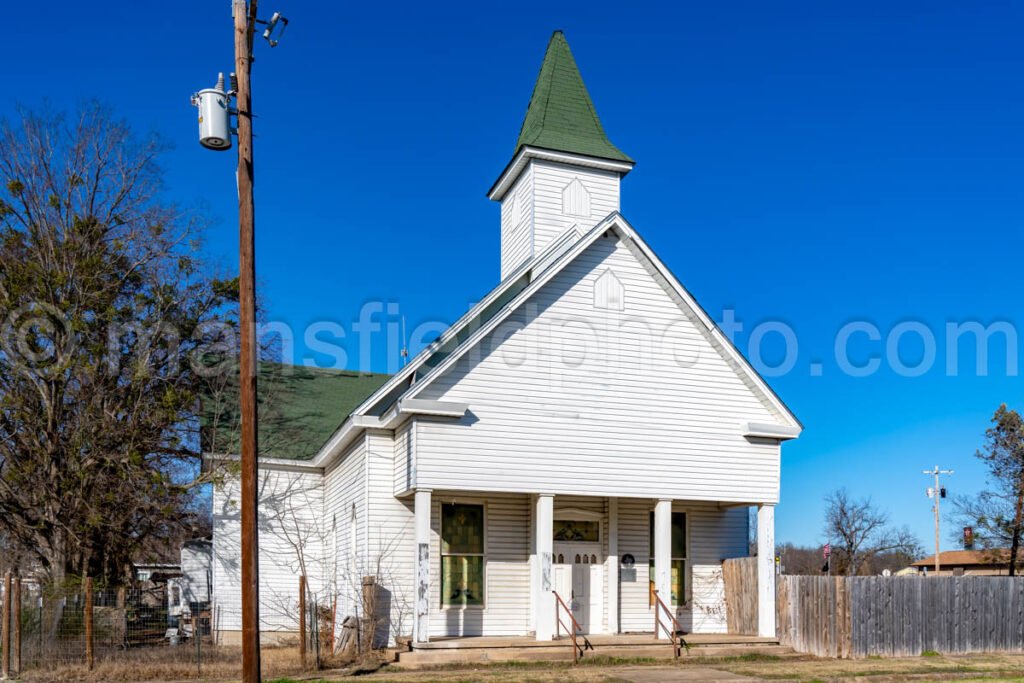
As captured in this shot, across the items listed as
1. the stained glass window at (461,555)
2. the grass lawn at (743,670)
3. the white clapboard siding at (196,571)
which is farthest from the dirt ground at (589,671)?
the white clapboard siding at (196,571)

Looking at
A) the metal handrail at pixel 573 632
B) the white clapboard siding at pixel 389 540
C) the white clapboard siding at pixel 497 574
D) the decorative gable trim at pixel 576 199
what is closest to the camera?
the metal handrail at pixel 573 632

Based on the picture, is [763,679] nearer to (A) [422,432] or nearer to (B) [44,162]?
(A) [422,432]

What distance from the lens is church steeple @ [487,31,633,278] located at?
87.6ft

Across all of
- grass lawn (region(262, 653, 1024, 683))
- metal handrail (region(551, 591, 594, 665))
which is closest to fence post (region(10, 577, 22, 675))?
grass lawn (region(262, 653, 1024, 683))

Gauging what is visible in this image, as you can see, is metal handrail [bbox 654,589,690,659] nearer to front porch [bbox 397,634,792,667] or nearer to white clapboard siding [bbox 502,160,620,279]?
front porch [bbox 397,634,792,667]

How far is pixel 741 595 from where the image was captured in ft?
77.2

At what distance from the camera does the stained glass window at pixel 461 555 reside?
21938 mm

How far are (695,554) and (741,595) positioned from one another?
5.09 feet

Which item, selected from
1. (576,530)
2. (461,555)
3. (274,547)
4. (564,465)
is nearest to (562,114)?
(564,465)

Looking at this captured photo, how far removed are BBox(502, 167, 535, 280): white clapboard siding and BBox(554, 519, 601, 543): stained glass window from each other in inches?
295

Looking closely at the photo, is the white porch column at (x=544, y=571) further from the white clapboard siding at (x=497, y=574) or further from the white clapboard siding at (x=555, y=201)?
the white clapboard siding at (x=555, y=201)

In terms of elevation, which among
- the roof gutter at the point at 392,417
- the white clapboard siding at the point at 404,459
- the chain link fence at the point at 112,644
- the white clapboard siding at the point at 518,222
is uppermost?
the white clapboard siding at the point at 518,222

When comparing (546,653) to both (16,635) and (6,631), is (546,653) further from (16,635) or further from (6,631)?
(6,631)

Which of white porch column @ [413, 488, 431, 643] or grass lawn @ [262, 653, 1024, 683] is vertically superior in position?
white porch column @ [413, 488, 431, 643]
